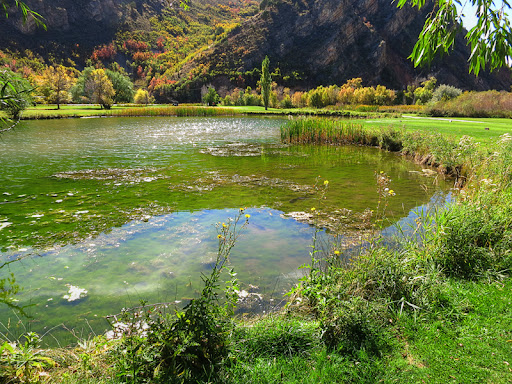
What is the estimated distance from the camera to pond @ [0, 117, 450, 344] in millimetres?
4953

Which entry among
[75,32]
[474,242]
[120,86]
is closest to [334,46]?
[120,86]

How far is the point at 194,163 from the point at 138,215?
8048mm

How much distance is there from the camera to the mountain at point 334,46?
13938 cm

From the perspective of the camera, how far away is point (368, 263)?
4.42 metres

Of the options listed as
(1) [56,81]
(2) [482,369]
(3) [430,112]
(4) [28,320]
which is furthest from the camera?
(1) [56,81]

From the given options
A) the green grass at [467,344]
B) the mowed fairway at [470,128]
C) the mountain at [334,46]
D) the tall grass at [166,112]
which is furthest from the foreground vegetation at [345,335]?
the mountain at [334,46]

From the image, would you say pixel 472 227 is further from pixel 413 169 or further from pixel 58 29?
pixel 58 29

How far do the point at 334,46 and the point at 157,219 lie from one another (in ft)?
520

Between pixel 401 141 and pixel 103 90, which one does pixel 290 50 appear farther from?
pixel 401 141

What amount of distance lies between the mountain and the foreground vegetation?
139926 mm

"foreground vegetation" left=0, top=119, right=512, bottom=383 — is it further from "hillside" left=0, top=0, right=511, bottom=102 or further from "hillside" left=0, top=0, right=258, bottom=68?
"hillside" left=0, top=0, right=258, bottom=68

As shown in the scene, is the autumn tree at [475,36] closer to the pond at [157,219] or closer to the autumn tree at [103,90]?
the pond at [157,219]

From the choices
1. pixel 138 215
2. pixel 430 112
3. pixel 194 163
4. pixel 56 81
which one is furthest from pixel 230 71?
pixel 138 215

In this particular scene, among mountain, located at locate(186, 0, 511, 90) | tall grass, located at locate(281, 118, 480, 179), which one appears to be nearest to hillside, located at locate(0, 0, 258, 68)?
mountain, located at locate(186, 0, 511, 90)
